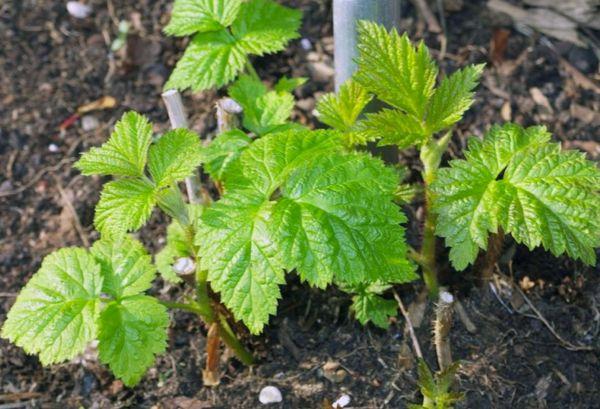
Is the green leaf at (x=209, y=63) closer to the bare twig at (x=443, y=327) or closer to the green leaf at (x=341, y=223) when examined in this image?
the green leaf at (x=341, y=223)

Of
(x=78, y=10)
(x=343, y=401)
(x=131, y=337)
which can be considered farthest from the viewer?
(x=78, y=10)

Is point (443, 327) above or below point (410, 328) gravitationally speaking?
above

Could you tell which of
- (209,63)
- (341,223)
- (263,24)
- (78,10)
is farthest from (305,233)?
(78,10)

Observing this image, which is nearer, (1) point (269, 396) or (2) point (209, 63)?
(1) point (269, 396)

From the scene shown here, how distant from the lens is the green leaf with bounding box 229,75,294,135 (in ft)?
7.87

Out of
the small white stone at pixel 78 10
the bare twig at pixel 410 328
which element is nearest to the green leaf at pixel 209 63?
the bare twig at pixel 410 328

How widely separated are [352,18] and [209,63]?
56 centimetres

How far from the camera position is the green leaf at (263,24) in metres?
2.49

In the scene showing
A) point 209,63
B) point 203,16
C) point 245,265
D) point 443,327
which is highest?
point 203,16

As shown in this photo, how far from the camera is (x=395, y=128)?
6.75 ft

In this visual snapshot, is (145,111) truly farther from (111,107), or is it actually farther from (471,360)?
(471,360)

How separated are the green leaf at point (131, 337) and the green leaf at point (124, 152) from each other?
1.24 ft

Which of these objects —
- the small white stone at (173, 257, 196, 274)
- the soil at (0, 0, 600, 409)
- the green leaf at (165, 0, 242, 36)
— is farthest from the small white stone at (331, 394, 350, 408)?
the green leaf at (165, 0, 242, 36)

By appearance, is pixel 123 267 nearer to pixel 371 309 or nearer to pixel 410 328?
pixel 371 309
